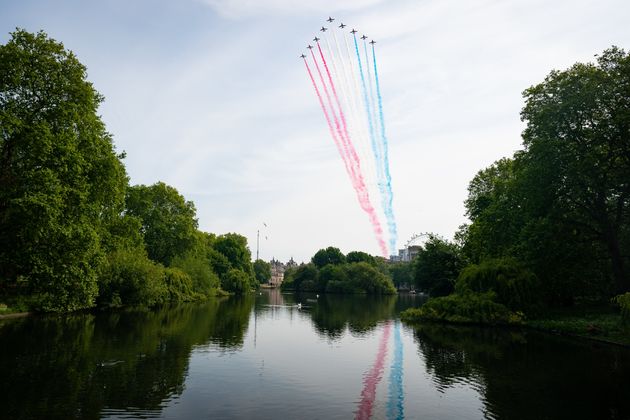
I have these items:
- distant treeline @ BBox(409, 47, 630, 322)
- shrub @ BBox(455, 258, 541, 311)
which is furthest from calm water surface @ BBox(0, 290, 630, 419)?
distant treeline @ BBox(409, 47, 630, 322)

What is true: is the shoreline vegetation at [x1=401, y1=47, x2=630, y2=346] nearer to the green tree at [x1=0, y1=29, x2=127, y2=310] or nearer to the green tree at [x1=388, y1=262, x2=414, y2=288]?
the green tree at [x1=0, y1=29, x2=127, y2=310]

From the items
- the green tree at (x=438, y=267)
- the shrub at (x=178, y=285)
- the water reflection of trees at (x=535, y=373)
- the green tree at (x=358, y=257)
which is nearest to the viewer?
the water reflection of trees at (x=535, y=373)

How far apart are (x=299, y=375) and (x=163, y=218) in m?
61.7

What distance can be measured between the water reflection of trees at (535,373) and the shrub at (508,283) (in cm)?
Result: 599

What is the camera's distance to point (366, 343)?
116 ft

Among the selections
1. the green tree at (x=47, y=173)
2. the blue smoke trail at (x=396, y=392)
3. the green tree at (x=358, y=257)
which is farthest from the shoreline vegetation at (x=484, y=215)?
the green tree at (x=358, y=257)

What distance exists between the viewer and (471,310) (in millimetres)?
44844

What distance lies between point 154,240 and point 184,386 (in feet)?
208

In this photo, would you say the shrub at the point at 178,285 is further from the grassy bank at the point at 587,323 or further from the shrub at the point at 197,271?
the grassy bank at the point at 587,323

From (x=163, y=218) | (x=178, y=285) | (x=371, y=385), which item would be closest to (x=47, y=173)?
(x=371, y=385)

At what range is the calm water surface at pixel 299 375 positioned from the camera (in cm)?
1728

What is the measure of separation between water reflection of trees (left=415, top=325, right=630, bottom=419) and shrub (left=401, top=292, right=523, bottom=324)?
213 inches

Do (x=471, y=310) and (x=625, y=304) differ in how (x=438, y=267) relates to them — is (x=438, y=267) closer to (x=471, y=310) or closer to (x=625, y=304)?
(x=471, y=310)

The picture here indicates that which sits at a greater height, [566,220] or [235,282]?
[566,220]
